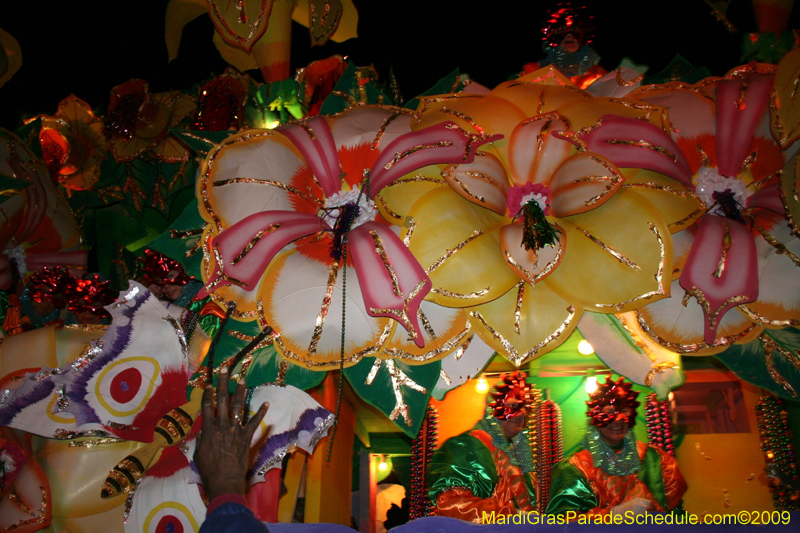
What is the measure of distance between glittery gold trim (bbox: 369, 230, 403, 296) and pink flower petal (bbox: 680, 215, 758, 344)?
0.55 meters

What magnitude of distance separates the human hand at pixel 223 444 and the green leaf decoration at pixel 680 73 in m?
1.19

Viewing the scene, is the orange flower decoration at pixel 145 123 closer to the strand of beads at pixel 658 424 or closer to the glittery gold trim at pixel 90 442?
the glittery gold trim at pixel 90 442

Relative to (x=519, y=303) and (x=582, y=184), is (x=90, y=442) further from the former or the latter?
(x=582, y=184)

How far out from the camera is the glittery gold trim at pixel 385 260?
47.6 inches

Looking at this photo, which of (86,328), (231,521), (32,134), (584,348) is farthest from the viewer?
(32,134)

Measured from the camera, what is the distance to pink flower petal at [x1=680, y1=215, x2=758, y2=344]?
46.7 inches

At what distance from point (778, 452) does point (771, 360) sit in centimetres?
41

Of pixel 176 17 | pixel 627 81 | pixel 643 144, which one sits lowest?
pixel 643 144

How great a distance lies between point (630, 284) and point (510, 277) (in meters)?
0.23

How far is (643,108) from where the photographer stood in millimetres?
1295

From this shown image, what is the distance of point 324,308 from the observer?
1.32m

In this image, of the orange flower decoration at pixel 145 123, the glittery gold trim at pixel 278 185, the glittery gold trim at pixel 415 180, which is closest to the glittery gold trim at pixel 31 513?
the glittery gold trim at pixel 278 185

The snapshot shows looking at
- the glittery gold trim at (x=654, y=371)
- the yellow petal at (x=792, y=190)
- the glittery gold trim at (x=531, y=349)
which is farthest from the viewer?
the glittery gold trim at (x=654, y=371)

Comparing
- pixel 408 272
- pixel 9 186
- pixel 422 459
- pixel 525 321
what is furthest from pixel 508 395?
pixel 9 186
